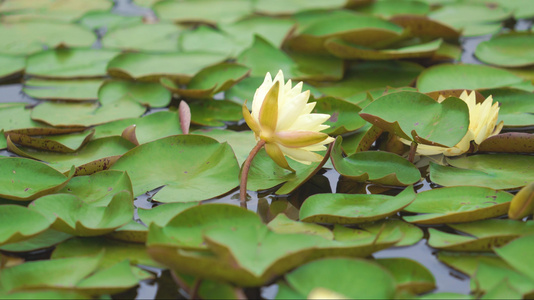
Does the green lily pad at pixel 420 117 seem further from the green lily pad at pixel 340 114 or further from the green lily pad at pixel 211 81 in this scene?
the green lily pad at pixel 211 81

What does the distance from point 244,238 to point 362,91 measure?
108 centimetres

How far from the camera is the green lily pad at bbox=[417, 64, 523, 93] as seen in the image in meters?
1.91

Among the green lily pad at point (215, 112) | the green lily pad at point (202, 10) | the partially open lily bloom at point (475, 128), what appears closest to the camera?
the partially open lily bloom at point (475, 128)

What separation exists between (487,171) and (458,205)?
239mm

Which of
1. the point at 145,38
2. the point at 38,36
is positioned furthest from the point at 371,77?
the point at 38,36

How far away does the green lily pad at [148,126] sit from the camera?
1687 millimetres

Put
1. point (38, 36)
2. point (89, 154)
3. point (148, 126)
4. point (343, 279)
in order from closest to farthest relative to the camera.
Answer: point (343, 279) < point (89, 154) < point (148, 126) < point (38, 36)

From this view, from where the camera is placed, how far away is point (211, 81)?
1977 millimetres

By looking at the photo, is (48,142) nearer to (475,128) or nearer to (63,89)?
(63,89)

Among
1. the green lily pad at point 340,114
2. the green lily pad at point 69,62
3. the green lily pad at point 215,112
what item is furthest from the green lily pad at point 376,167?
the green lily pad at point 69,62

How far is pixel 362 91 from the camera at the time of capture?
78.3 inches

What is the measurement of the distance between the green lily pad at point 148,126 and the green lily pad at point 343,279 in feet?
2.64

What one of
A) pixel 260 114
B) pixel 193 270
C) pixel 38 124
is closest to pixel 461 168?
pixel 260 114

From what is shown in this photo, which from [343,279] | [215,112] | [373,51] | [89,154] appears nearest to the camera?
[343,279]
